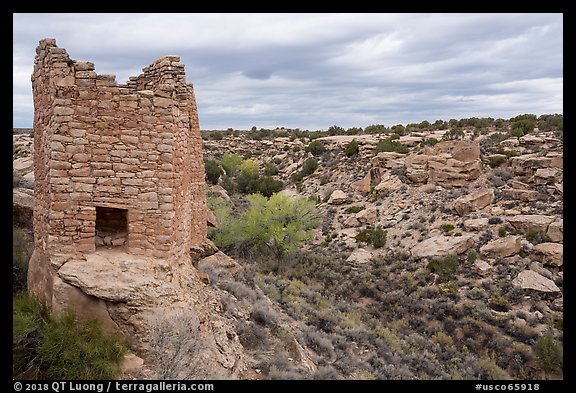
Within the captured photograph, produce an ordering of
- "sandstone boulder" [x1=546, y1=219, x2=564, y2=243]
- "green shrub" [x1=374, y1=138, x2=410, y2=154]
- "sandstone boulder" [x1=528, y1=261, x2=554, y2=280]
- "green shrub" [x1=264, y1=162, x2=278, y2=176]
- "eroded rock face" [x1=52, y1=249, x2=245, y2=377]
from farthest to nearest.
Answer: "green shrub" [x1=264, y1=162, x2=278, y2=176] < "green shrub" [x1=374, y1=138, x2=410, y2=154] < "sandstone boulder" [x1=546, y1=219, x2=564, y2=243] < "sandstone boulder" [x1=528, y1=261, x2=554, y2=280] < "eroded rock face" [x1=52, y1=249, x2=245, y2=377]

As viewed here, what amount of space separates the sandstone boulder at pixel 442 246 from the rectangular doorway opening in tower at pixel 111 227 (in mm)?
15035

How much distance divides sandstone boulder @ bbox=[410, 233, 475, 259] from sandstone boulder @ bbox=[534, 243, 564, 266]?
8.36 ft

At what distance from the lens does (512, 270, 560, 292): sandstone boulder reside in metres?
14.9

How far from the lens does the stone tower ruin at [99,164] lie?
5703 mm

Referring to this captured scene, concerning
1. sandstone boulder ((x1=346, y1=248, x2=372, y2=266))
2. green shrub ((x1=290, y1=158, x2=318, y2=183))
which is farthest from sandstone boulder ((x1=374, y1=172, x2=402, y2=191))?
green shrub ((x1=290, y1=158, x2=318, y2=183))

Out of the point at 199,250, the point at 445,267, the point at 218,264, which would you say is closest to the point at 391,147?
the point at 445,267

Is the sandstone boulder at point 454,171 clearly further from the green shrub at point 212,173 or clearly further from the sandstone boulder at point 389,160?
the green shrub at point 212,173

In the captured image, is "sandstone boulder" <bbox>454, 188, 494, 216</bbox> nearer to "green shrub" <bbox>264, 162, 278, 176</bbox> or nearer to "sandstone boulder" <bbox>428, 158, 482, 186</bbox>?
"sandstone boulder" <bbox>428, 158, 482, 186</bbox>

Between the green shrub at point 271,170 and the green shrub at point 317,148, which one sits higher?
the green shrub at point 317,148

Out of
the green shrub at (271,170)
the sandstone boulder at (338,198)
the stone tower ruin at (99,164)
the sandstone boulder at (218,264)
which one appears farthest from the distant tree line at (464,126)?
the stone tower ruin at (99,164)

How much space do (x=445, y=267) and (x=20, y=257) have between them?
15.3m

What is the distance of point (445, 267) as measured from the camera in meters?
17.0

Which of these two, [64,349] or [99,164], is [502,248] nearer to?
[99,164]
